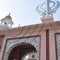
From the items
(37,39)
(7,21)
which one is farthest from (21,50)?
(7,21)

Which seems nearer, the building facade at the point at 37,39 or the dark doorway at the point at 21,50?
the building facade at the point at 37,39

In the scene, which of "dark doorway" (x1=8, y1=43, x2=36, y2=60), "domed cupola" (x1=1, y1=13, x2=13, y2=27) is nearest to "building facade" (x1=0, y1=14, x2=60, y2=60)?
"dark doorway" (x1=8, y1=43, x2=36, y2=60)

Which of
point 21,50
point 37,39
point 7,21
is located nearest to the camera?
point 37,39

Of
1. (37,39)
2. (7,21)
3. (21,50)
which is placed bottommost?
(21,50)

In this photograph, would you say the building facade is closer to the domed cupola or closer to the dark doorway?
the dark doorway

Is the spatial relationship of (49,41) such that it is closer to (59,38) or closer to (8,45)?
(59,38)

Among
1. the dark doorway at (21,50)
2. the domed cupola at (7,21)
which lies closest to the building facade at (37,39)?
the dark doorway at (21,50)

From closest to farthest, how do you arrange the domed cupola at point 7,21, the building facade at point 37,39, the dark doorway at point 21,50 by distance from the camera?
the building facade at point 37,39 → the dark doorway at point 21,50 → the domed cupola at point 7,21

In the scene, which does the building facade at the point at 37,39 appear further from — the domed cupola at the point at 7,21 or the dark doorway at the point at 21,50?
the domed cupola at the point at 7,21

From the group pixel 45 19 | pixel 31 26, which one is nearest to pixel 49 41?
pixel 31 26

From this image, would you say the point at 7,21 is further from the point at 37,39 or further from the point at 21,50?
the point at 37,39

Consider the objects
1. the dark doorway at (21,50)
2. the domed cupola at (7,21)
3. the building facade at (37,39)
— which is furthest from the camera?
the domed cupola at (7,21)

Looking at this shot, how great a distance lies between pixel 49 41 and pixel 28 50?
3.56 m

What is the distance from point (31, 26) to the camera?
10.2 metres
